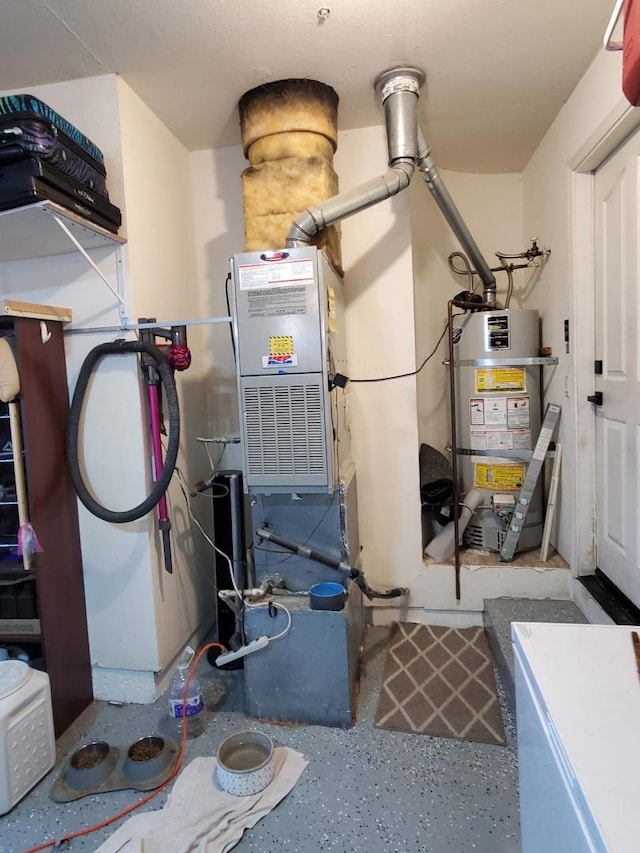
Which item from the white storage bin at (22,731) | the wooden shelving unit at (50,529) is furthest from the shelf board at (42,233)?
the white storage bin at (22,731)

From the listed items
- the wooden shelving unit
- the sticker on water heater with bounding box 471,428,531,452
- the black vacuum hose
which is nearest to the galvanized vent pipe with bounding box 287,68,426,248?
the black vacuum hose

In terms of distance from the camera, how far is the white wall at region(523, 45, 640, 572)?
2090mm

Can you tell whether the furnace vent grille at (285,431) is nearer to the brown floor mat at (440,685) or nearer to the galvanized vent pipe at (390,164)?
the galvanized vent pipe at (390,164)

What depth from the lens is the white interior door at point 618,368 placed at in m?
1.90

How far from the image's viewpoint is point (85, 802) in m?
1.64

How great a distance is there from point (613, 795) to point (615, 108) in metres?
2.19

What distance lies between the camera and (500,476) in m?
2.70

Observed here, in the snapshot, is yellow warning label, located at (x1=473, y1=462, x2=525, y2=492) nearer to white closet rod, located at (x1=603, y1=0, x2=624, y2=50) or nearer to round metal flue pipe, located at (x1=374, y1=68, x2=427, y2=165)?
round metal flue pipe, located at (x1=374, y1=68, x2=427, y2=165)

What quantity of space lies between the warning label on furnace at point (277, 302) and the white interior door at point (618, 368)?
1.33 metres

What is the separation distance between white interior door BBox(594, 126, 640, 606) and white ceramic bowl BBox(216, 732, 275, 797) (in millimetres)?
1589

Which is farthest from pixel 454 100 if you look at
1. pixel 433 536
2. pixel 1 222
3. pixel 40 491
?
pixel 40 491

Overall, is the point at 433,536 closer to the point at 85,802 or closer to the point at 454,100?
the point at 85,802

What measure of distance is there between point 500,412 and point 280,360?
1455mm

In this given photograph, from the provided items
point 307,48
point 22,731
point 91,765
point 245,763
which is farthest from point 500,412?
point 22,731
